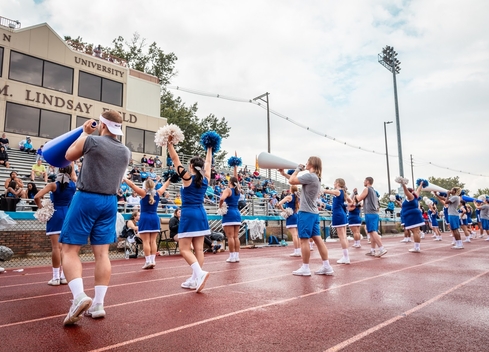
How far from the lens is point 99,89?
2397 centimetres

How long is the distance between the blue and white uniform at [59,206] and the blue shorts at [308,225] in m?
4.19

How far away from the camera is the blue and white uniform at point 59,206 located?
598 cm

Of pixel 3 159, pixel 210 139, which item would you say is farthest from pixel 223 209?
pixel 3 159

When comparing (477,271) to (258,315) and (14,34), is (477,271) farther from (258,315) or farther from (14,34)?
(14,34)

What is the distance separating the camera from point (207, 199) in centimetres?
1853

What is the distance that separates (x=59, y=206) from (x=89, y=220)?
2.70 metres

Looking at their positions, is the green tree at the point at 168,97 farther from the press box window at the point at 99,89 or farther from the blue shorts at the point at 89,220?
the blue shorts at the point at 89,220

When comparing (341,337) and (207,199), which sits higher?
(207,199)

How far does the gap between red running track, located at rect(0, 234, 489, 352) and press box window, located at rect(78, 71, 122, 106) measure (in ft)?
62.5

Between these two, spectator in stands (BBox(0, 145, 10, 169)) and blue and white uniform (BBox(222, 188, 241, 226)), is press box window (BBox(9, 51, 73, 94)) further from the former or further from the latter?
blue and white uniform (BBox(222, 188, 241, 226))

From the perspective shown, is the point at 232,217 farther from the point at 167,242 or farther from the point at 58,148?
the point at 58,148

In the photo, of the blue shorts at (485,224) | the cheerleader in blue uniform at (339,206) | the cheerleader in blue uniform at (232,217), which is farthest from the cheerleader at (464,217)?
the cheerleader in blue uniform at (232,217)

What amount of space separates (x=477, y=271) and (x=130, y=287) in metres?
7.08

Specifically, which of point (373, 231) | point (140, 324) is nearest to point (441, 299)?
point (140, 324)
